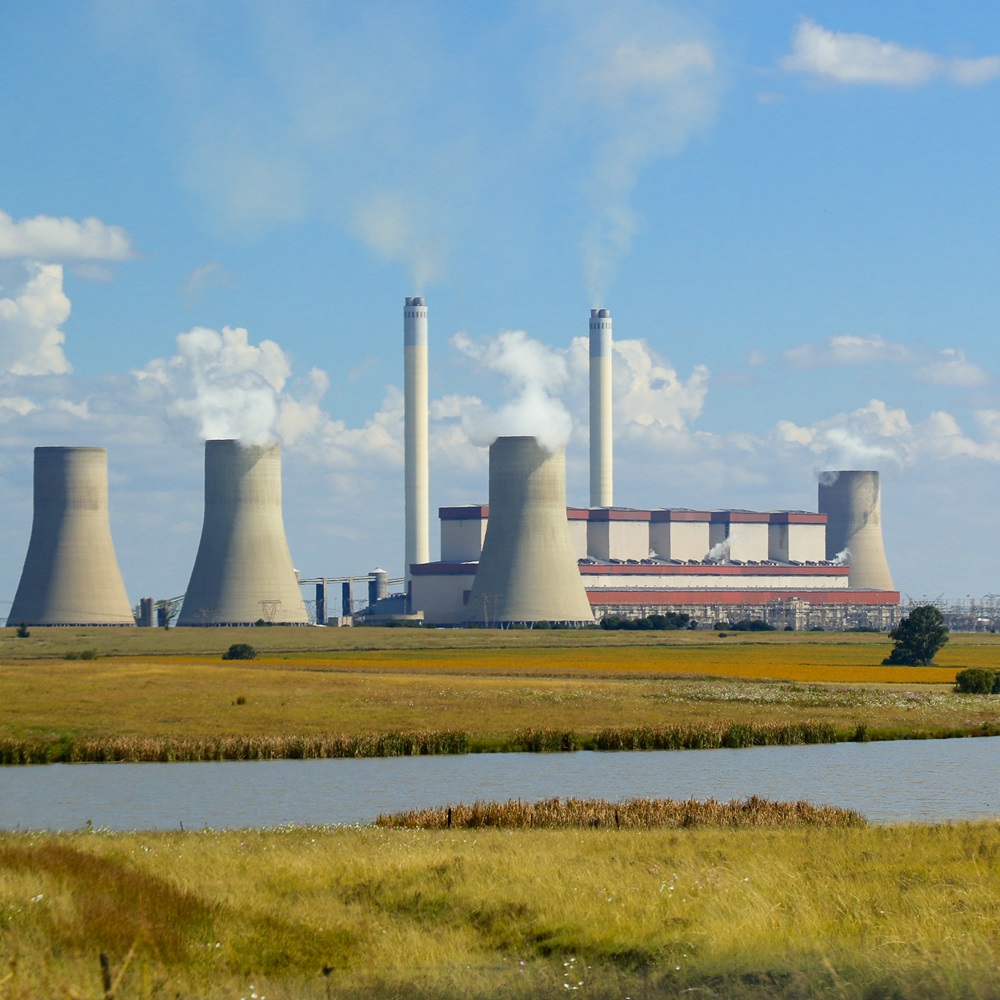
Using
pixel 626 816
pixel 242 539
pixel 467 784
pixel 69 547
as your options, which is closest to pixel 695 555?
pixel 242 539

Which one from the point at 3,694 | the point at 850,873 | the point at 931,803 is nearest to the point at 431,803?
the point at 931,803

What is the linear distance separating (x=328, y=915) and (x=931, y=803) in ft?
36.5

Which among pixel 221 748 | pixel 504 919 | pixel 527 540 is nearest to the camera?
pixel 504 919

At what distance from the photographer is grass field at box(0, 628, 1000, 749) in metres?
28.5

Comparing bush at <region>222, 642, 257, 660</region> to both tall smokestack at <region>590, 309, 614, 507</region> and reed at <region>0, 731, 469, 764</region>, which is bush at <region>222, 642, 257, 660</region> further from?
tall smokestack at <region>590, 309, 614, 507</region>

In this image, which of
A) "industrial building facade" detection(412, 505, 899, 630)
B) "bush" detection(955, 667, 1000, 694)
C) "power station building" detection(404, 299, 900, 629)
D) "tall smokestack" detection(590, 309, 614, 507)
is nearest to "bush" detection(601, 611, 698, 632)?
"power station building" detection(404, 299, 900, 629)

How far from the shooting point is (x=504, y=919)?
10.2m

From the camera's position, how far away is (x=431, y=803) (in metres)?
19.2

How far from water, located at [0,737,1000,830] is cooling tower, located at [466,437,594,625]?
2008 inches

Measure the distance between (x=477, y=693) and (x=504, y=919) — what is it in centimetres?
2576

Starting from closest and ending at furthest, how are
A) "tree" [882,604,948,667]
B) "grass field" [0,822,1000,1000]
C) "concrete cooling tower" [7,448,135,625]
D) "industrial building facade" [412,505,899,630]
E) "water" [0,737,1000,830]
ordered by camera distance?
"grass field" [0,822,1000,1000] → "water" [0,737,1000,830] → "tree" [882,604,948,667] → "concrete cooling tower" [7,448,135,625] → "industrial building facade" [412,505,899,630]

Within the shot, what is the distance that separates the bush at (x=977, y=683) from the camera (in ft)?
128

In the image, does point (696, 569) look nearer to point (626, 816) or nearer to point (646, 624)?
point (646, 624)

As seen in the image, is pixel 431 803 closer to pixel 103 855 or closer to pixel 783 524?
pixel 103 855
